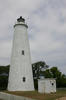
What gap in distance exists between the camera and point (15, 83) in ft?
67.2

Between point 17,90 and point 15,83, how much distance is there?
3.10 ft

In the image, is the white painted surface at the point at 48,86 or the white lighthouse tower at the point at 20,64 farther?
the white lighthouse tower at the point at 20,64

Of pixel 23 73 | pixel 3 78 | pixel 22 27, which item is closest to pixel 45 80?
pixel 23 73

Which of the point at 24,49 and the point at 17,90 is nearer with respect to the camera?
the point at 17,90

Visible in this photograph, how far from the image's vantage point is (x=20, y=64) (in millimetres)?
20922

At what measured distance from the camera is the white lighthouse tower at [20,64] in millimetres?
20547

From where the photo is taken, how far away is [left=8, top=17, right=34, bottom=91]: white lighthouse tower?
20.5 meters

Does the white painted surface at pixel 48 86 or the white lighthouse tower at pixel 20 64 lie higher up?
the white lighthouse tower at pixel 20 64

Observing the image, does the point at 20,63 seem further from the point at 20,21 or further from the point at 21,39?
the point at 20,21

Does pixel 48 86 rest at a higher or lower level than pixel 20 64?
lower

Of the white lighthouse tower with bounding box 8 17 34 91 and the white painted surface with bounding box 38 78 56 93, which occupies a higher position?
the white lighthouse tower with bounding box 8 17 34 91

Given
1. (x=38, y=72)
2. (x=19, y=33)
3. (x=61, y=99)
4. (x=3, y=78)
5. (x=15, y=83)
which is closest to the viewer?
(x=61, y=99)

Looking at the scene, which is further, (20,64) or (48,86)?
(20,64)

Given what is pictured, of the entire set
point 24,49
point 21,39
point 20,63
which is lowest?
point 20,63
